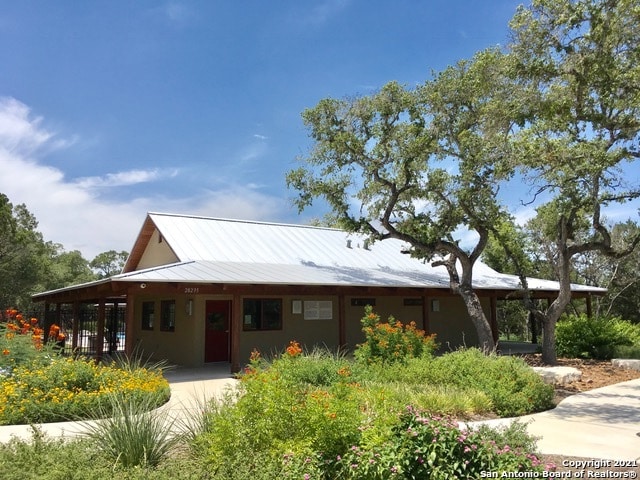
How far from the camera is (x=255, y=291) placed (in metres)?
13.7

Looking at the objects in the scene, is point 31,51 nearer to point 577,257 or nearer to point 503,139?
point 503,139

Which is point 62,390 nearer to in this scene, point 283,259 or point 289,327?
point 289,327

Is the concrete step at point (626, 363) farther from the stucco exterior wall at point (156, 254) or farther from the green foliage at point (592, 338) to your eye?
the stucco exterior wall at point (156, 254)

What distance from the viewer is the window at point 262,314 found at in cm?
1606

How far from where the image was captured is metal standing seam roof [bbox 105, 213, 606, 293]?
1380cm

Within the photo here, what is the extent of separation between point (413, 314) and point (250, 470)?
52.7 feet

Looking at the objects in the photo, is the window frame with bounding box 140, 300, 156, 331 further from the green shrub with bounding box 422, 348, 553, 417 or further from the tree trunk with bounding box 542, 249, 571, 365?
the tree trunk with bounding box 542, 249, 571, 365

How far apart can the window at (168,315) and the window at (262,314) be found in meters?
2.42

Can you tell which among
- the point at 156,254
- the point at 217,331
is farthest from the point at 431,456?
the point at 156,254

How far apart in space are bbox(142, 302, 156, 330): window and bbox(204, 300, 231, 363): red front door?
304 centimetres

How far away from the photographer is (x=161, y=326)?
55.8ft

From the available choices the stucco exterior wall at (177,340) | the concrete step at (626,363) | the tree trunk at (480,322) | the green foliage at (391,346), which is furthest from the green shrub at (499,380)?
the stucco exterior wall at (177,340)

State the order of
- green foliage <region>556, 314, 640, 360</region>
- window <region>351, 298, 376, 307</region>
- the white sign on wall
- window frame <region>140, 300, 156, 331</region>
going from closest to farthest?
the white sign on wall, green foliage <region>556, 314, 640, 360</region>, window frame <region>140, 300, 156, 331</region>, window <region>351, 298, 376, 307</region>

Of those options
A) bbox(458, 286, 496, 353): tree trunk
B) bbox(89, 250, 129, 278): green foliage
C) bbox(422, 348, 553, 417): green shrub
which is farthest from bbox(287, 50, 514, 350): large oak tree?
bbox(89, 250, 129, 278): green foliage
